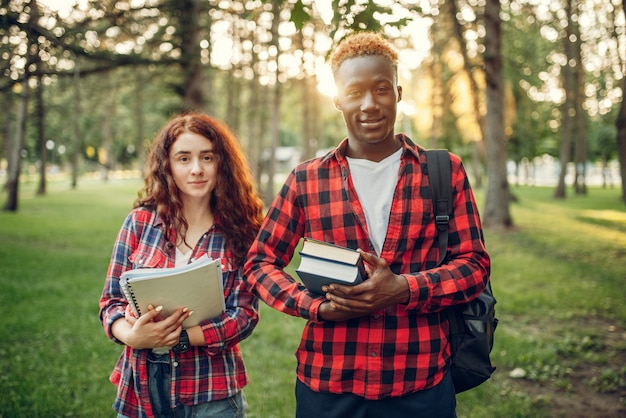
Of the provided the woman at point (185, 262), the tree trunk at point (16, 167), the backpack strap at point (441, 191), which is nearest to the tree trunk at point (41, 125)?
the tree trunk at point (16, 167)

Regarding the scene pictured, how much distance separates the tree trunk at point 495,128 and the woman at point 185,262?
472 inches

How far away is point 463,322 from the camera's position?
2.06 metres

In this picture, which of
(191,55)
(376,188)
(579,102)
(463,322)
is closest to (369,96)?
(376,188)

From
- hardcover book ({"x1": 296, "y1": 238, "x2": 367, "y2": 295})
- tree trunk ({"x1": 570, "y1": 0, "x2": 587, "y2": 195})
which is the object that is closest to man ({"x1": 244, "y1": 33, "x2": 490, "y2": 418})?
hardcover book ({"x1": 296, "y1": 238, "x2": 367, "y2": 295})

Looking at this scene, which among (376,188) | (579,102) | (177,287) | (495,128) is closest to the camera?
(177,287)

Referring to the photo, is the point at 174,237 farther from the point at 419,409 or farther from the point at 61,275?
the point at 61,275

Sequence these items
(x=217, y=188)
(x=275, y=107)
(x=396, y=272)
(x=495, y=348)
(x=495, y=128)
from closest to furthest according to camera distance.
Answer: (x=396, y=272), (x=217, y=188), (x=495, y=348), (x=495, y=128), (x=275, y=107)

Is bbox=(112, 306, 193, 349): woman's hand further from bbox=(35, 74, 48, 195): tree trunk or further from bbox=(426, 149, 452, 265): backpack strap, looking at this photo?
bbox=(35, 74, 48, 195): tree trunk

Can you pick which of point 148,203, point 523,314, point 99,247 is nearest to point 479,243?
point 148,203

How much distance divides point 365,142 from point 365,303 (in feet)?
2.37

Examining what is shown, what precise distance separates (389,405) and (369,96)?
1.27 meters

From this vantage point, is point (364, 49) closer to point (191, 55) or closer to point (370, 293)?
point (370, 293)

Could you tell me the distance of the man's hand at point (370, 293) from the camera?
1771 mm

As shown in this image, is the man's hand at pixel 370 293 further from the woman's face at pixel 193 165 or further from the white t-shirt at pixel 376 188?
the woman's face at pixel 193 165
